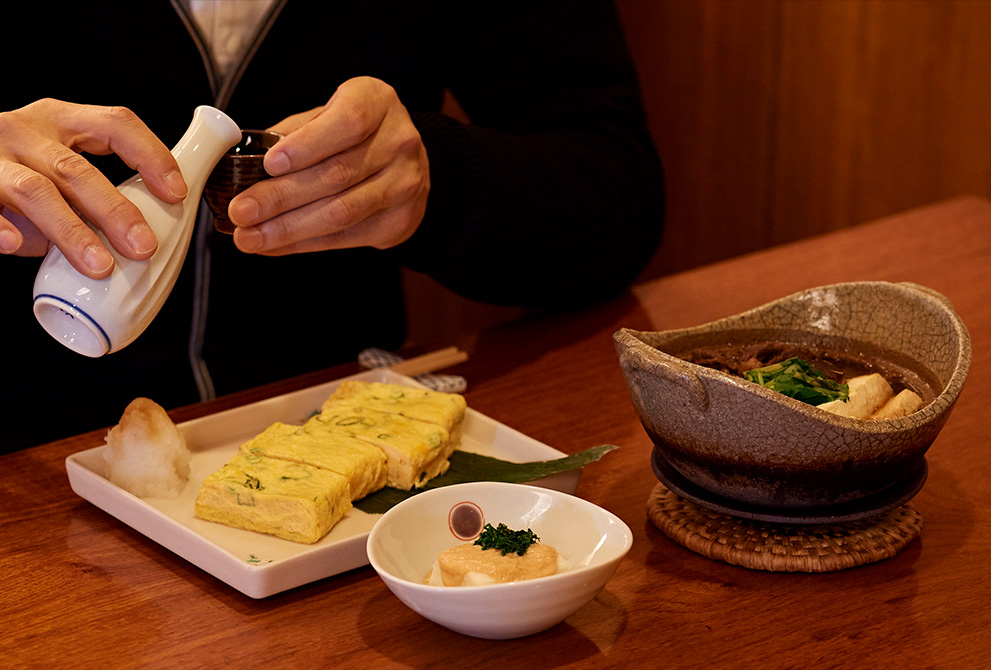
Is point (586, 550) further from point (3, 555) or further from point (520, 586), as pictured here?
point (3, 555)

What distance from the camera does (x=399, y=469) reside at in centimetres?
102

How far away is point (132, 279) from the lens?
2.99ft

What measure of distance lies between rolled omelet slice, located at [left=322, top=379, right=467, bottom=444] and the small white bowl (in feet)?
0.71

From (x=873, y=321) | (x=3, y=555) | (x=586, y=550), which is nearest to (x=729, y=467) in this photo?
(x=586, y=550)

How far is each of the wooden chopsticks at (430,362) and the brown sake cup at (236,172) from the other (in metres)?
0.35

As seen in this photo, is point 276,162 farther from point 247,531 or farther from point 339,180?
point 247,531

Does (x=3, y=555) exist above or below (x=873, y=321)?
below

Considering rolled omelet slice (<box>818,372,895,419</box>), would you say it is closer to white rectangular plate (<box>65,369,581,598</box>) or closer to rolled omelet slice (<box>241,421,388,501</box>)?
white rectangular plate (<box>65,369,581,598</box>)

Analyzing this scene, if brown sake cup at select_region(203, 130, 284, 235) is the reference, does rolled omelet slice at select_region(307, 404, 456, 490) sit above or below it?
below

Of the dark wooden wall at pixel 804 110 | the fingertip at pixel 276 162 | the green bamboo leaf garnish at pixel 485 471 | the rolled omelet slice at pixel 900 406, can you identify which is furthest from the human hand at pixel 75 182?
the dark wooden wall at pixel 804 110

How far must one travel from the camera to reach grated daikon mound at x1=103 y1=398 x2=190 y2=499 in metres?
1.00

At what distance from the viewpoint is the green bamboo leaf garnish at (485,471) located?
997 millimetres

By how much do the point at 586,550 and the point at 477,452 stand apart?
0.33 metres

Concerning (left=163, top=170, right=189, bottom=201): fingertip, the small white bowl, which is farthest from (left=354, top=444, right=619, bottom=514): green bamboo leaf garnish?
(left=163, top=170, right=189, bottom=201): fingertip
